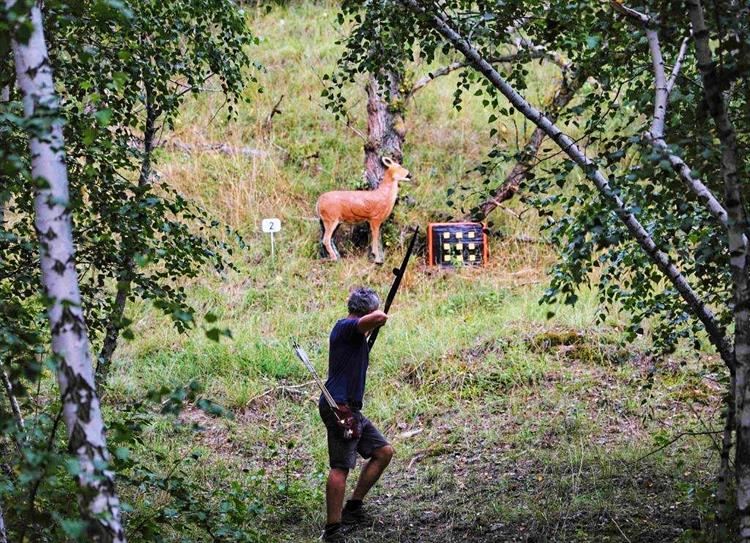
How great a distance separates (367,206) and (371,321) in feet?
23.3

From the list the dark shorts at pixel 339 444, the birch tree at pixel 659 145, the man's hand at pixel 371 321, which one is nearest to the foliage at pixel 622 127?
the birch tree at pixel 659 145

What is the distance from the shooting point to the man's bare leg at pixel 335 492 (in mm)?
5660

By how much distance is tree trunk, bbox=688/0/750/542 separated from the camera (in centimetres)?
313

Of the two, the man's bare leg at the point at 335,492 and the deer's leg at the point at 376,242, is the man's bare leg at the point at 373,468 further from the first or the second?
the deer's leg at the point at 376,242

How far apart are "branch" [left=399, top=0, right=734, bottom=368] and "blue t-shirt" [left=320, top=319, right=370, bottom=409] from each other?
1.91 metres

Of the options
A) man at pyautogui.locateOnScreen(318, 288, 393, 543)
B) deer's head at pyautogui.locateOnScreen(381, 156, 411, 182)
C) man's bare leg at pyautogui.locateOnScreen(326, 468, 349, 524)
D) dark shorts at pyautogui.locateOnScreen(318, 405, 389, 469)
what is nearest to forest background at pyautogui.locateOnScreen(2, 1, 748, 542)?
man's bare leg at pyautogui.locateOnScreen(326, 468, 349, 524)

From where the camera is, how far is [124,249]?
4.39 metres

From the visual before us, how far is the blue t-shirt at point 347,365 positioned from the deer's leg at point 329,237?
6.95 metres

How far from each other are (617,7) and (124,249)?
262cm

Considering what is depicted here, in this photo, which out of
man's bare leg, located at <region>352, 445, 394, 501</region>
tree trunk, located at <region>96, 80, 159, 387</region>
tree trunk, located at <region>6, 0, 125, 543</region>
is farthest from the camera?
man's bare leg, located at <region>352, 445, 394, 501</region>

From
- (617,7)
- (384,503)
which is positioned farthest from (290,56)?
(617,7)

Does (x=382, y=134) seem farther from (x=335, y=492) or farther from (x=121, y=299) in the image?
(x=335, y=492)

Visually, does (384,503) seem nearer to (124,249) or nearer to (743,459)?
(124,249)

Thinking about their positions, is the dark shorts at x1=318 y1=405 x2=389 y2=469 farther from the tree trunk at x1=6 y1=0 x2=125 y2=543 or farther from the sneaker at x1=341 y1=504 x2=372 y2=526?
the tree trunk at x1=6 y1=0 x2=125 y2=543
